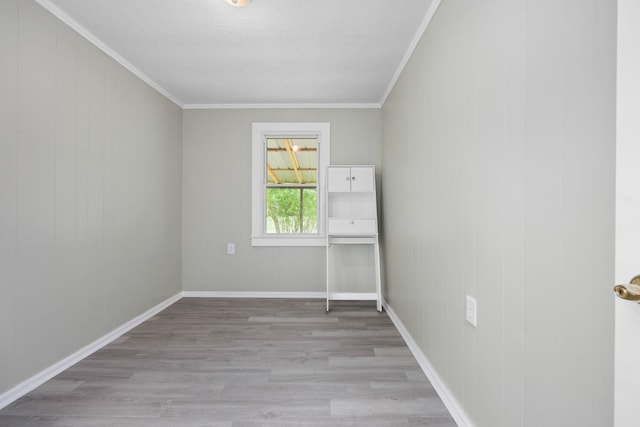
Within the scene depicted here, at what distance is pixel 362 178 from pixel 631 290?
2.85 metres

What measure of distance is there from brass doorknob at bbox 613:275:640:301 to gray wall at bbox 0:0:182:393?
2.45m

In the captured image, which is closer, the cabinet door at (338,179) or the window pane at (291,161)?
the cabinet door at (338,179)

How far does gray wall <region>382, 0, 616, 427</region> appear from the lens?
79cm

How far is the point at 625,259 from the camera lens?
2.08 feet

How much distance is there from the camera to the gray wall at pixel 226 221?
376 cm

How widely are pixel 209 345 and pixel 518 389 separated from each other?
6.83ft

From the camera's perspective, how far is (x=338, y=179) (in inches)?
132

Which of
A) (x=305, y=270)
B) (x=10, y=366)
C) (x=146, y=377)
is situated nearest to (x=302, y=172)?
(x=305, y=270)

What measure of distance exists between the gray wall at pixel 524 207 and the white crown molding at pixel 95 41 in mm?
2360

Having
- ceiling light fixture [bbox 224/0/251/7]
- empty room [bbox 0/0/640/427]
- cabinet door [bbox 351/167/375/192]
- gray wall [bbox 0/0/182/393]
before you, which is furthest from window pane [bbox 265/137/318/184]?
ceiling light fixture [bbox 224/0/251/7]

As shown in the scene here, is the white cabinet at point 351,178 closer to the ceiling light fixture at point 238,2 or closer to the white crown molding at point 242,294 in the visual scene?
the white crown molding at point 242,294

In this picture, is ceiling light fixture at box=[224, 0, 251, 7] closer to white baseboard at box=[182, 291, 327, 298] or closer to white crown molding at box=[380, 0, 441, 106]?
white crown molding at box=[380, 0, 441, 106]

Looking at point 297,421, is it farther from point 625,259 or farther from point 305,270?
point 305,270

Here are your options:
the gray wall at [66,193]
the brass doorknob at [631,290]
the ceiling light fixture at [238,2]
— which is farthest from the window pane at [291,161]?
the brass doorknob at [631,290]
